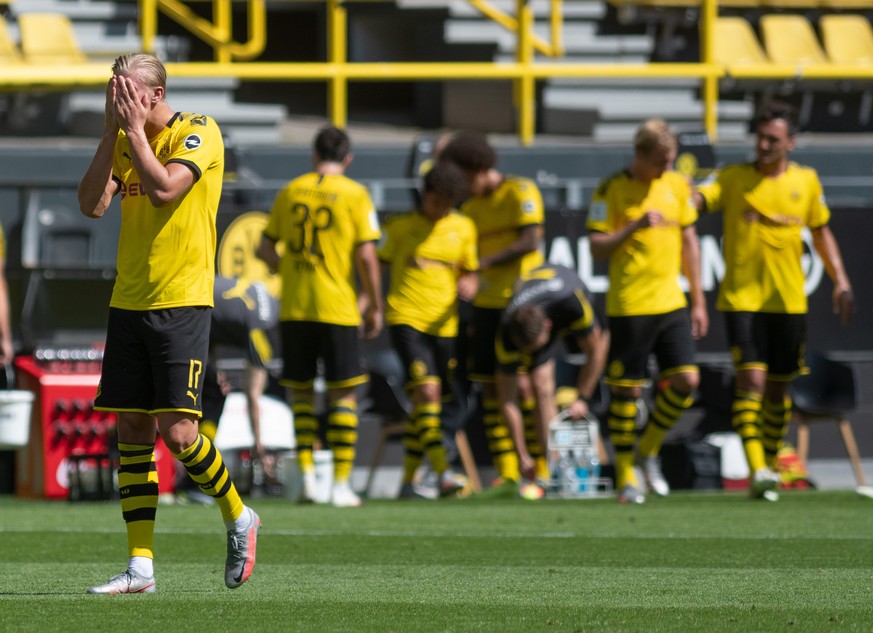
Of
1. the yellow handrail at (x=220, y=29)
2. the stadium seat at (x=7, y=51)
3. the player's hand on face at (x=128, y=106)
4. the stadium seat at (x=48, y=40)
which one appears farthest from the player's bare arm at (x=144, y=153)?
the stadium seat at (x=48, y=40)

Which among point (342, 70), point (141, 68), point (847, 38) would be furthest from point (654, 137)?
point (847, 38)

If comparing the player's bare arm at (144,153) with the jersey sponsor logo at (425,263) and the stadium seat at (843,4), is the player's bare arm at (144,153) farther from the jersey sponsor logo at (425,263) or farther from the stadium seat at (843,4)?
the stadium seat at (843,4)

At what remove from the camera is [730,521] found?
886 centimetres

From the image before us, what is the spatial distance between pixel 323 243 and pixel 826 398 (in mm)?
4229

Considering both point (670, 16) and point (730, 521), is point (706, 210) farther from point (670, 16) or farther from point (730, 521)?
point (670, 16)

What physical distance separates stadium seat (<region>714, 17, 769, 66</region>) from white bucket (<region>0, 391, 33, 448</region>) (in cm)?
1011

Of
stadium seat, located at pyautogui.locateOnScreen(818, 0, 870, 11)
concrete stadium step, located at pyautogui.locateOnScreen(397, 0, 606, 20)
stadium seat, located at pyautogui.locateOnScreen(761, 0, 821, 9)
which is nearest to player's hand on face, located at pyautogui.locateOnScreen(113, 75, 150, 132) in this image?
concrete stadium step, located at pyautogui.locateOnScreen(397, 0, 606, 20)

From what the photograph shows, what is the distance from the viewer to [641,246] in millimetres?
10547

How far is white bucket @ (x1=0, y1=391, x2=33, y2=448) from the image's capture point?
1128cm

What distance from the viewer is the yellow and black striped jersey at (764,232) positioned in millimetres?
10523

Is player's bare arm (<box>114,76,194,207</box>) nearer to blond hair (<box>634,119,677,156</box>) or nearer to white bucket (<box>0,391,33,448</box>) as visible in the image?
blond hair (<box>634,119,677,156</box>)

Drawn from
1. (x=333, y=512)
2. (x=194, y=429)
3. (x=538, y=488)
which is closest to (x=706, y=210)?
(x=538, y=488)

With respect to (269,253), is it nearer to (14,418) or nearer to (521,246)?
(521,246)

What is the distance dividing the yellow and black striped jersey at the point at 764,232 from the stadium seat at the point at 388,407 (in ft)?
8.42
